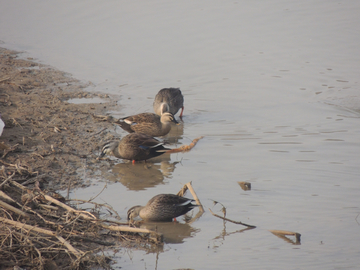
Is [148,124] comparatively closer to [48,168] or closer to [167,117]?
[167,117]

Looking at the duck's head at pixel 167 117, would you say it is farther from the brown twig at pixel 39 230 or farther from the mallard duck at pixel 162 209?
the brown twig at pixel 39 230

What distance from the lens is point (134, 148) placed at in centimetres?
741

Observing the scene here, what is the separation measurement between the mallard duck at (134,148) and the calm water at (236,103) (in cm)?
23

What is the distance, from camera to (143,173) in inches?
Result: 287

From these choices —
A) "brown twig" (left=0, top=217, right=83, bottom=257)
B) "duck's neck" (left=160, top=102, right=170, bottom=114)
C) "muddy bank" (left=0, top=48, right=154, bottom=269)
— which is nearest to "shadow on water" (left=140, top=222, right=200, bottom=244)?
"muddy bank" (left=0, top=48, right=154, bottom=269)

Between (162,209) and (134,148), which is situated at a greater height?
(134,148)

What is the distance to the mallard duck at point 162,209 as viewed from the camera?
555 cm

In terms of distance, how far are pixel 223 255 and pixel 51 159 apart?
3.59 m

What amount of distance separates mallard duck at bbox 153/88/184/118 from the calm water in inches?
15.2

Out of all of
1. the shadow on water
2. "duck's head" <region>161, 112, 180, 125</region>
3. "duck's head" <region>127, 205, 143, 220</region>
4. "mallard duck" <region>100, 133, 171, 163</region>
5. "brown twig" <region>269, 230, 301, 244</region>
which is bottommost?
the shadow on water

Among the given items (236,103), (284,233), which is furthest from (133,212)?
(236,103)

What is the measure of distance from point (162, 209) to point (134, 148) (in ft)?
6.82

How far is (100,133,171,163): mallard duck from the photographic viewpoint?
741 centimetres

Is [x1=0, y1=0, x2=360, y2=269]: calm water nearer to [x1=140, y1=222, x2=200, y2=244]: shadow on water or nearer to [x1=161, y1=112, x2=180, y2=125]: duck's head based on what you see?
[x1=140, y1=222, x2=200, y2=244]: shadow on water
